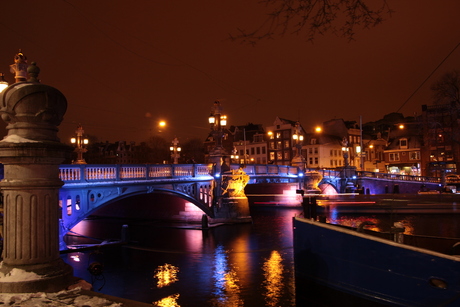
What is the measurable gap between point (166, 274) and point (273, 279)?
4.47m

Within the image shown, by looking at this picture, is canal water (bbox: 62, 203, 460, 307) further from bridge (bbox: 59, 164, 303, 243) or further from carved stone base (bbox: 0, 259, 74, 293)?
carved stone base (bbox: 0, 259, 74, 293)

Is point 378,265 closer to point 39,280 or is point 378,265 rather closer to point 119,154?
point 39,280

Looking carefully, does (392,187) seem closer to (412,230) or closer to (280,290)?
(412,230)

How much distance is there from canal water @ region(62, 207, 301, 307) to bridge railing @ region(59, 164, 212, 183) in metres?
3.84

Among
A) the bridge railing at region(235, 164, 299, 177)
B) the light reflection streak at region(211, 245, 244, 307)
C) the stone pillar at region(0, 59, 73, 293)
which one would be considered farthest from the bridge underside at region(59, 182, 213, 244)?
the stone pillar at region(0, 59, 73, 293)

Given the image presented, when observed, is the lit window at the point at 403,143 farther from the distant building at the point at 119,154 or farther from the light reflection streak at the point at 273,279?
the light reflection streak at the point at 273,279

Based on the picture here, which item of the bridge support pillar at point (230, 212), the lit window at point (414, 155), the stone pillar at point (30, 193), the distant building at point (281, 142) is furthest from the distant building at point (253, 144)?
the stone pillar at point (30, 193)

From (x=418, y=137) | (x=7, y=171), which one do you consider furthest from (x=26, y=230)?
(x=418, y=137)

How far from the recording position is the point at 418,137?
78.6 metres

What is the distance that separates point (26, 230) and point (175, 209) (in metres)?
31.8

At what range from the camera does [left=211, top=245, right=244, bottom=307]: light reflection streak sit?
13.9 metres

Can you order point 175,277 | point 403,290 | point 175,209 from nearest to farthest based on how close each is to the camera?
1. point 403,290
2. point 175,277
3. point 175,209

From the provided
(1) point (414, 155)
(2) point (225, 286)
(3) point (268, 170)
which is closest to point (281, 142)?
(1) point (414, 155)

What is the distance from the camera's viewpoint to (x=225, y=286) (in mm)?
15875
